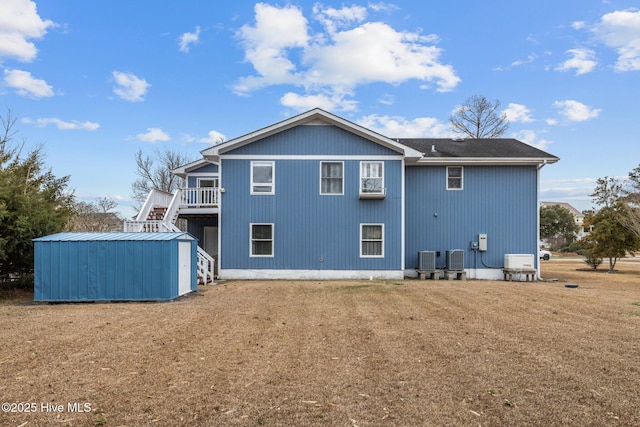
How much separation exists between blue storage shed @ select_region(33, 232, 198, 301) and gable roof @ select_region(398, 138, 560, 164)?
10.5 meters

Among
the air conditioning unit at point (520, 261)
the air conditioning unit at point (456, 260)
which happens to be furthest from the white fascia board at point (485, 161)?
the air conditioning unit at point (520, 261)

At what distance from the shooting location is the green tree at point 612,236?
2239cm

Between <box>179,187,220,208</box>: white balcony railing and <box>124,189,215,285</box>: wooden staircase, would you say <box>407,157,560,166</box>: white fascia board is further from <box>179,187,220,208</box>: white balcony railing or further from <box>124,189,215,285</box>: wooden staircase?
<box>124,189,215,285</box>: wooden staircase

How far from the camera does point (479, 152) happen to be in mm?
16797

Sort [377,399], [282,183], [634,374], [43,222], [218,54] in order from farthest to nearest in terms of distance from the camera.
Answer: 1. [218,54]
2. [282,183]
3. [43,222]
4. [634,374]
5. [377,399]

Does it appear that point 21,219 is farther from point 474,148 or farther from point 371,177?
point 474,148

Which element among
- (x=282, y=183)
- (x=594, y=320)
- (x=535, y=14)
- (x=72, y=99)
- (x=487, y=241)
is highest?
(x=535, y=14)

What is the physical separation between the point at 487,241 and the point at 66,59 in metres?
18.7

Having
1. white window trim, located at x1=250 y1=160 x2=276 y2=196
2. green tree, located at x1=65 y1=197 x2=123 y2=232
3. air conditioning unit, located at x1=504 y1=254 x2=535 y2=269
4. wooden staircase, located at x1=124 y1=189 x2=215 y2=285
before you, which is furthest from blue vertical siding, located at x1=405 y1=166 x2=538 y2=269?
green tree, located at x1=65 y1=197 x2=123 y2=232

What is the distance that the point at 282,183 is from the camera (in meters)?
15.7

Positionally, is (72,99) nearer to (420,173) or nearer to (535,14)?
(420,173)

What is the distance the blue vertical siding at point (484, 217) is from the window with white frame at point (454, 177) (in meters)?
0.19

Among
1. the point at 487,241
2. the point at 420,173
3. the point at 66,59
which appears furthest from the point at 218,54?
the point at 487,241

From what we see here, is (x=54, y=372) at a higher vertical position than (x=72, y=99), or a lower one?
lower
